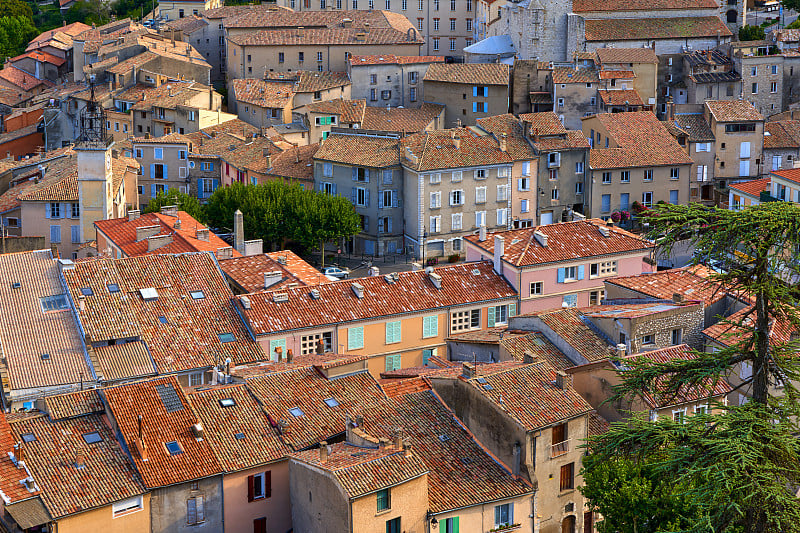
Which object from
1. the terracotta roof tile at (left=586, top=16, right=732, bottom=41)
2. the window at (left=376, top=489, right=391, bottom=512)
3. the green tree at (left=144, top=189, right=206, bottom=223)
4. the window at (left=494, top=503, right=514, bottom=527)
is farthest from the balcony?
the terracotta roof tile at (left=586, top=16, right=732, bottom=41)

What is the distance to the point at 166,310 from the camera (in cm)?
5778

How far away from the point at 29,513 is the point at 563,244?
35061 millimetres

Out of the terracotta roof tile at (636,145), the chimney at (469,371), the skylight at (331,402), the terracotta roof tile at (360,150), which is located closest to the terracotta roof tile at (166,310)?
the skylight at (331,402)

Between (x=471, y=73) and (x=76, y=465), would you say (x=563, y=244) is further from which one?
(x=471, y=73)

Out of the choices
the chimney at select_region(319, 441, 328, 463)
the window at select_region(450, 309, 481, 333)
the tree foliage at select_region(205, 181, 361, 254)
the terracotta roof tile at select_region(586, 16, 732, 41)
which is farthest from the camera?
the terracotta roof tile at select_region(586, 16, 732, 41)

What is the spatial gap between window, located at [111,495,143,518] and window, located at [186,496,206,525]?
1.69 m

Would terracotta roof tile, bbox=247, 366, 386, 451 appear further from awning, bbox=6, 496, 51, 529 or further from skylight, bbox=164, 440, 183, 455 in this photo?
awning, bbox=6, 496, 51, 529

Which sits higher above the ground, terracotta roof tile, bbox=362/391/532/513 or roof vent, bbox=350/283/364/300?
roof vent, bbox=350/283/364/300

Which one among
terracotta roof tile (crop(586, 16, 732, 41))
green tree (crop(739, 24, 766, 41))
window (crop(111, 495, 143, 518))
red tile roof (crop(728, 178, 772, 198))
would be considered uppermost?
terracotta roof tile (crop(586, 16, 732, 41))

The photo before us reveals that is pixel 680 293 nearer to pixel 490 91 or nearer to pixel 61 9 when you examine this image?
pixel 490 91

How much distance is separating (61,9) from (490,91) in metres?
94.0

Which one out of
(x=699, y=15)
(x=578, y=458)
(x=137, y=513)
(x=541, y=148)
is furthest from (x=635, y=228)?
(x=137, y=513)

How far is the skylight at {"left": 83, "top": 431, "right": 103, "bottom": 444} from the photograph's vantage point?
4288 centimetres

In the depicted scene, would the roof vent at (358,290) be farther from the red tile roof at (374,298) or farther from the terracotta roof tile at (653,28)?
the terracotta roof tile at (653,28)
